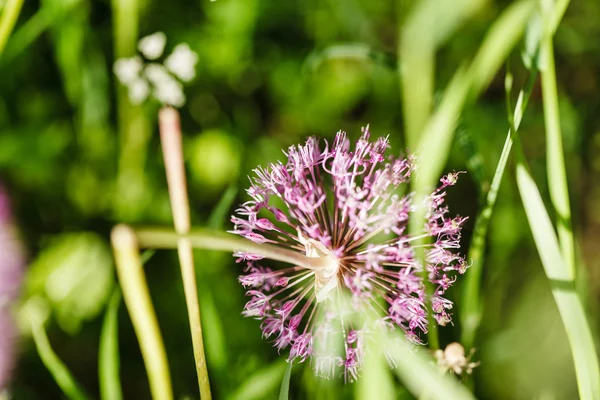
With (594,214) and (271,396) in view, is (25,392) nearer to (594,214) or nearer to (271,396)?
(271,396)

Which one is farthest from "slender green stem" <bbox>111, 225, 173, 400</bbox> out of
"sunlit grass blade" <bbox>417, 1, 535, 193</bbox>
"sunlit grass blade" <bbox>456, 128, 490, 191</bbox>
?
"sunlit grass blade" <bbox>456, 128, 490, 191</bbox>

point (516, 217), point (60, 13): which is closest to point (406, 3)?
point (516, 217)

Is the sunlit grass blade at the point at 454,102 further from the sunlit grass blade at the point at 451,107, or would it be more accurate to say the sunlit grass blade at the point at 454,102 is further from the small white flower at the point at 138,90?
the small white flower at the point at 138,90

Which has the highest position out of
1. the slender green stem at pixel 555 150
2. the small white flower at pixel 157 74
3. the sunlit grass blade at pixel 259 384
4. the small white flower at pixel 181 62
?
the small white flower at pixel 181 62

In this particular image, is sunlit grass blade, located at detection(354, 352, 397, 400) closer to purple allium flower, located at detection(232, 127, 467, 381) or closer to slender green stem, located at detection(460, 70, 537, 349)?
purple allium flower, located at detection(232, 127, 467, 381)

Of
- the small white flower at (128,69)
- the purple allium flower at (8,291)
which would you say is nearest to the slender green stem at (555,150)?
the small white flower at (128,69)

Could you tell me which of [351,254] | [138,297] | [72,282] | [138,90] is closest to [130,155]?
[138,90]
